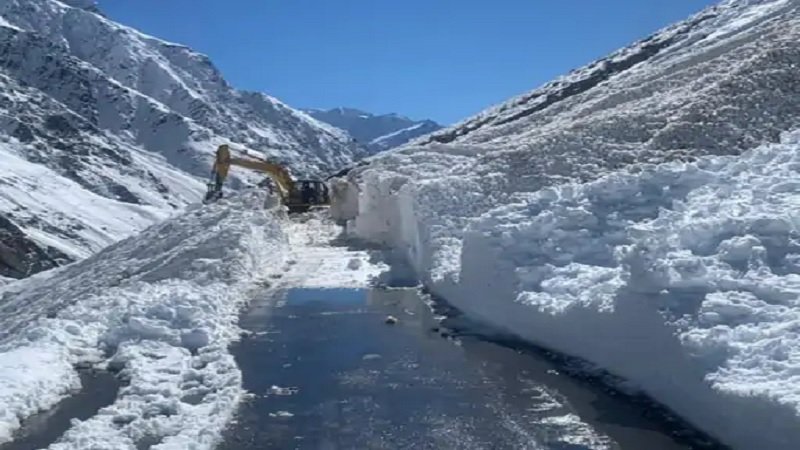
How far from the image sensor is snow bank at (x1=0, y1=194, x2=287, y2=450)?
11.2 m

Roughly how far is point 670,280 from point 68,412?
307 inches

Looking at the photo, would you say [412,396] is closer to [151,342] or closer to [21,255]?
[151,342]

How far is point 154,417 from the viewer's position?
11391 millimetres

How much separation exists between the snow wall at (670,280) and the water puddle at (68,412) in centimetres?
648

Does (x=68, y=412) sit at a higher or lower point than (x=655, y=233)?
lower

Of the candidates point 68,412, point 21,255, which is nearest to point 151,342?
point 68,412

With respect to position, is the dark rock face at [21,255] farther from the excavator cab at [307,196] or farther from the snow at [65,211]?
the excavator cab at [307,196]

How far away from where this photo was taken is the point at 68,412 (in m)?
11.9

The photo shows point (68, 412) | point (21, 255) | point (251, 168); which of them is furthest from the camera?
point (21, 255)

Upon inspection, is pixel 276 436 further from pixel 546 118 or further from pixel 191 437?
pixel 546 118

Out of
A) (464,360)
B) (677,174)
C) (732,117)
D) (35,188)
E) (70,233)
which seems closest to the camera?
(464,360)

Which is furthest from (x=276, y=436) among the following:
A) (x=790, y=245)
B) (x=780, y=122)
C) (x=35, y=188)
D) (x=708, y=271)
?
(x=35, y=188)

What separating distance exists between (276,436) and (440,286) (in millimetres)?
9473

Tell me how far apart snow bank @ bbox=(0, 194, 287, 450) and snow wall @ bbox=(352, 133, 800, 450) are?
464cm
